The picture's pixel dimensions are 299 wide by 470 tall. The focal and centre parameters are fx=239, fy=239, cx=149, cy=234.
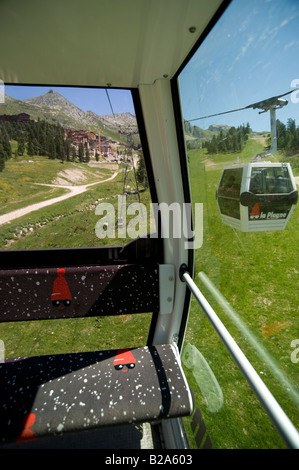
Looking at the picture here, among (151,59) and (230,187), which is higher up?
(151,59)

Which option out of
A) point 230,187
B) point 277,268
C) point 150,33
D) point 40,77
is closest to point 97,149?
point 40,77

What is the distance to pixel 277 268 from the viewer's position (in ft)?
4.52

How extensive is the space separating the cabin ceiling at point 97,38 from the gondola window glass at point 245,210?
136 millimetres

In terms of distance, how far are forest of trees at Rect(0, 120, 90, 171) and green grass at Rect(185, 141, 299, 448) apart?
2.69ft

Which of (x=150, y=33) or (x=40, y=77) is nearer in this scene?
(x=150, y=33)

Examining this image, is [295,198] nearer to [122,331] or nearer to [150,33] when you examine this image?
[150,33]

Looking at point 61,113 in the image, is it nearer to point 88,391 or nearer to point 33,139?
point 33,139

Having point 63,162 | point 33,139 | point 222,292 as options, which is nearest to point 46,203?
point 63,162

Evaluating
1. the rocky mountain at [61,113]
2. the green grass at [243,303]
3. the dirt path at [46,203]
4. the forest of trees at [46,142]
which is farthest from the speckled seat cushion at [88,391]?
the rocky mountain at [61,113]

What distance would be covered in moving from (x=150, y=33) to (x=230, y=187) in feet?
2.26

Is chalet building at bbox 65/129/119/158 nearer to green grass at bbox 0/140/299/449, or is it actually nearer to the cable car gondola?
green grass at bbox 0/140/299/449

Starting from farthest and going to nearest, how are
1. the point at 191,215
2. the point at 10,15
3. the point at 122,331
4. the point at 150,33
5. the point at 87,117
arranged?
1. the point at 122,331
2. the point at 191,215
3. the point at 87,117
4. the point at 150,33
5. the point at 10,15

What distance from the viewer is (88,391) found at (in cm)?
129

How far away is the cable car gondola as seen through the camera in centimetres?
83
